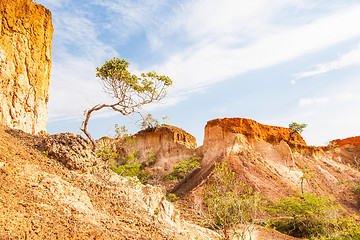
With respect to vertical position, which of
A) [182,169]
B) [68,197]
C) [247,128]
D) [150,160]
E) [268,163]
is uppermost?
[247,128]

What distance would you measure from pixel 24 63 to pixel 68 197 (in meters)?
8.91

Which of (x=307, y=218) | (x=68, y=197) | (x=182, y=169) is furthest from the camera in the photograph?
(x=182, y=169)

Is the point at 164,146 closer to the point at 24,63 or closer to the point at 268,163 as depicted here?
the point at 268,163

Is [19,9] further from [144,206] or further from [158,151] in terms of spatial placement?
[158,151]

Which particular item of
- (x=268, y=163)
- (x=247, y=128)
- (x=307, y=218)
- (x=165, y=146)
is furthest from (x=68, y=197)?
(x=165, y=146)

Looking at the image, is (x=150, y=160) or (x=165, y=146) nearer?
(x=150, y=160)

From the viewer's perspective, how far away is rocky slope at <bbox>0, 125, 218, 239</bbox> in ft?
16.2

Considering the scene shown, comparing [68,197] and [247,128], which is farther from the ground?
[247,128]

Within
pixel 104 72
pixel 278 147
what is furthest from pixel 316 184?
pixel 104 72

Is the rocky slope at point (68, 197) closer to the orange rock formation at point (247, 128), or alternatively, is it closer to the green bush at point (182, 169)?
the green bush at point (182, 169)

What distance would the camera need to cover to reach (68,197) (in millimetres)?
6203

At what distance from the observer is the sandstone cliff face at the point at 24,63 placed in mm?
11328

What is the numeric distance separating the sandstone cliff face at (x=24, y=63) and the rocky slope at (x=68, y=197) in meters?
3.33

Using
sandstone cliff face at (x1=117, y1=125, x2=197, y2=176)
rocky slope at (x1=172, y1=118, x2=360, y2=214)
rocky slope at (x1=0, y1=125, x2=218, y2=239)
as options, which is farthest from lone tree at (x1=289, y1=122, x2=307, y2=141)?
rocky slope at (x1=0, y1=125, x2=218, y2=239)
